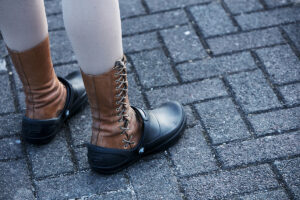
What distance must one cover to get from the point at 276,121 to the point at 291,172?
0.31 meters

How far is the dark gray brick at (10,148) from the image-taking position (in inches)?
77.7

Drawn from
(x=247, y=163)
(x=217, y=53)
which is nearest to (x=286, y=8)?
(x=217, y=53)

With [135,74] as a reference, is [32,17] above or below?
above

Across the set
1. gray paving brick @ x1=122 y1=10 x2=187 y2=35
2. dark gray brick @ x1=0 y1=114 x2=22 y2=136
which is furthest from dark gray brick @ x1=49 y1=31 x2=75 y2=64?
dark gray brick @ x1=0 y1=114 x2=22 y2=136

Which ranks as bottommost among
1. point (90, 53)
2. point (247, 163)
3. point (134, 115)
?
point (247, 163)

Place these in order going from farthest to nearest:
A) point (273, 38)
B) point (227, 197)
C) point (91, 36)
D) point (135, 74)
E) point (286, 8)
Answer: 1. point (286, 8)
2. point (273, 38)
3. point (135, 74)
4. point (227, 197)
5. point (91, 36)

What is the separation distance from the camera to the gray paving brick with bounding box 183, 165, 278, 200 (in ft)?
5.80

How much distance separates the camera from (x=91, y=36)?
5.05ft

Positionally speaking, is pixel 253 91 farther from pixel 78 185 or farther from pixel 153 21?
pixel 78 185

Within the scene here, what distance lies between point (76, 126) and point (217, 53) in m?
0.89

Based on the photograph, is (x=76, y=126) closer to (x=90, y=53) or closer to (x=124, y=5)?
(x=90, y=53)

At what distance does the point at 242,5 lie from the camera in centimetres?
278

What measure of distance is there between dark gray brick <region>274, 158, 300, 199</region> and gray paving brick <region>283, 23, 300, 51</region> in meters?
0.85

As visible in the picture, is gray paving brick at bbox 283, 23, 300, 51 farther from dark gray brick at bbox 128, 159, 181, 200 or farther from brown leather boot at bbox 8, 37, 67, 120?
brown leather boot at bbox 8, 37, 67, 120
